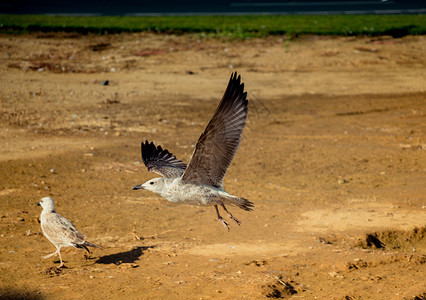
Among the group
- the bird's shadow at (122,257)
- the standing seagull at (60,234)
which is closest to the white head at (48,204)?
the standing seagull at (60,234)

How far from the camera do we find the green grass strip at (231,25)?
18.7m

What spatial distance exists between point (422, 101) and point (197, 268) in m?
9.78

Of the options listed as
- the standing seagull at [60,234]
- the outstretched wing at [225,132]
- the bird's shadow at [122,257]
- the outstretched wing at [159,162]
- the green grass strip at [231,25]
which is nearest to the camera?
the outstretched wing at [225,132]

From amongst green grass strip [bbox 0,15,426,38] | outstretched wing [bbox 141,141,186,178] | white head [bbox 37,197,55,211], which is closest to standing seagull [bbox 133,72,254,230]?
outstretched wing [bbox 141,141,186,178]

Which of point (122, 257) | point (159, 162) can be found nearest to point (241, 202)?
point (122, 257)

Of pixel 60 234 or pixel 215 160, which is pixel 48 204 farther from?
pixel 215 160

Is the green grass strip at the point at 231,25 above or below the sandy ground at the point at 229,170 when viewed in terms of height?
above

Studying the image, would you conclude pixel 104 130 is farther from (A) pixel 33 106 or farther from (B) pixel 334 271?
(B) pixel 334 271

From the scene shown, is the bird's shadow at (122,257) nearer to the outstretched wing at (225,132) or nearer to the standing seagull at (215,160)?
the standing seagull at (215,160)

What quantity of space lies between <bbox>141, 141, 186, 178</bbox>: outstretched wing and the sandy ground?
0.88 meters

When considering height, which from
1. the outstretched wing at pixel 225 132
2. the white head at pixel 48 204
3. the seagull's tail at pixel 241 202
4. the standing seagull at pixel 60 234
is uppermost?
the outstretched wing at pixel 225 132

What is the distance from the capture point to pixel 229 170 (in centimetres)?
1059

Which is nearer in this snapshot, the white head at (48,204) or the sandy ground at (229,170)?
the sandy ground at (229,170)

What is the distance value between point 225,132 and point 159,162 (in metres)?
1.68
